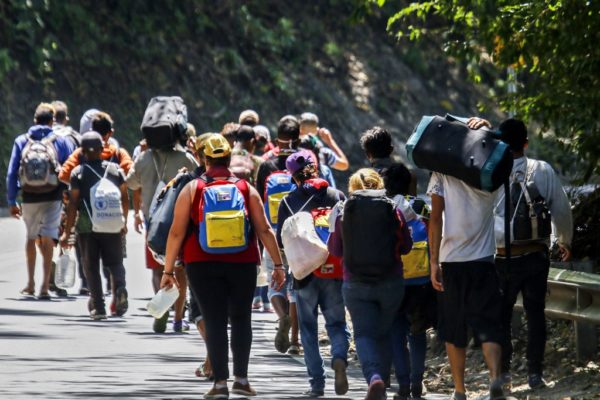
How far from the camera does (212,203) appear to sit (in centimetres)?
1101

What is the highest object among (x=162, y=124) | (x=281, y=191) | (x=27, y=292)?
(x=162, y=124)

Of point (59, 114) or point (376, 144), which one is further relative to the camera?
point (59, 114)

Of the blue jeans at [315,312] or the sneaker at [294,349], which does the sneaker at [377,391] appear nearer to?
the blue jeans at [315,312]

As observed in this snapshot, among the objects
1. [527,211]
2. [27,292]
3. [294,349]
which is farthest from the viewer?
[27,292]

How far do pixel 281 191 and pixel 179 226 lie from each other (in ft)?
11.6

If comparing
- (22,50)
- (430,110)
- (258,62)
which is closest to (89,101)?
(22,50)

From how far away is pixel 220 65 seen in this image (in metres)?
40.2

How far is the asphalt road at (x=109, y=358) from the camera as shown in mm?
11500

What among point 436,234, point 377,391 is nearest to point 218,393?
point 377,391

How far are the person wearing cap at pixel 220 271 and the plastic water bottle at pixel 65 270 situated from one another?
249 inches

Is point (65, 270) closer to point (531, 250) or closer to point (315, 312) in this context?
point (315, 312)

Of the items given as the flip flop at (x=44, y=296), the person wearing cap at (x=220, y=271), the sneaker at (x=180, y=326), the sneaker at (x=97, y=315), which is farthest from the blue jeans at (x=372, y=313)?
the flip flop at (x=44, y=296)

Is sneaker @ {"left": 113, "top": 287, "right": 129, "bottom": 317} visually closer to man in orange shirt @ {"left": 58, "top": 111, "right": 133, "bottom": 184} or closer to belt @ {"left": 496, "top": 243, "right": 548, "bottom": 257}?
man in orange shirt @ {"left": 58, "top": 111, "right": 133, "bottom": 184}

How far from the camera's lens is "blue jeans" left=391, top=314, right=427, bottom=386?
11.4m
